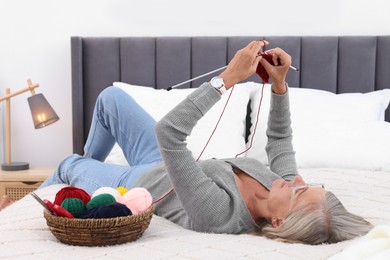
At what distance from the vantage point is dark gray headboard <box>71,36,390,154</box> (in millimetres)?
3053

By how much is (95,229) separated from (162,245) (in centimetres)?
17

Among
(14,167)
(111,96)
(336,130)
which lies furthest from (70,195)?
(14,167)

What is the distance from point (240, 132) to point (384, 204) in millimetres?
1059

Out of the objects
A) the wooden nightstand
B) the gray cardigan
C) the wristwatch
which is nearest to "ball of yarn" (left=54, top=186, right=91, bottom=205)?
the gray cardigan

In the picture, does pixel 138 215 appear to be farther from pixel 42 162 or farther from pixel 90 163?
pixel 42 162

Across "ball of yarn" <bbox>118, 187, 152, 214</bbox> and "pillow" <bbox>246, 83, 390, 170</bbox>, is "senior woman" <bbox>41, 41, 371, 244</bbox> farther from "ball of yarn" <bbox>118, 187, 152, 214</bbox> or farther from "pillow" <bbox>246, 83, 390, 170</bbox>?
"pillow" <bbox>246, 83, 390, 170</bbox>

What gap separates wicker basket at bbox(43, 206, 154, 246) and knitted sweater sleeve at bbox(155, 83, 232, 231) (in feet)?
0.48

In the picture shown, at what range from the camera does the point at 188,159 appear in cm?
146

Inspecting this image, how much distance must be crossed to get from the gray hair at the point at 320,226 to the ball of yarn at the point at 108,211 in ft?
1.31

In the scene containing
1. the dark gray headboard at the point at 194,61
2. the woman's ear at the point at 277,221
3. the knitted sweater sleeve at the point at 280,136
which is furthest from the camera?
the dark gray headboard at the point at 194,61

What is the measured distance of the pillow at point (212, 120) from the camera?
259 cm

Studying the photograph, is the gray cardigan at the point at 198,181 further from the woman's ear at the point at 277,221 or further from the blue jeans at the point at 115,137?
the blue jeans at the point at 115,137

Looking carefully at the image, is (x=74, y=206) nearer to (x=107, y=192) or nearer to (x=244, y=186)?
(x=107, y=192)
